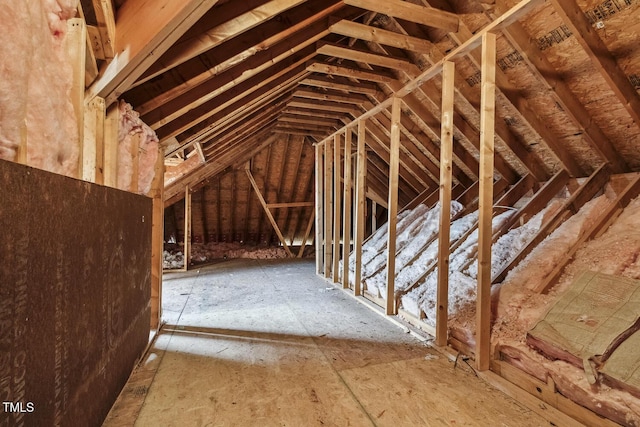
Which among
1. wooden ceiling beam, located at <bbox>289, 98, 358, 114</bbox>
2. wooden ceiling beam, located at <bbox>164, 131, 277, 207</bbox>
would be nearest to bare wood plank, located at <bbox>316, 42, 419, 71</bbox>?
wooden ceiling beam, located at <bbox>289, 98, 358, 114</bbox>

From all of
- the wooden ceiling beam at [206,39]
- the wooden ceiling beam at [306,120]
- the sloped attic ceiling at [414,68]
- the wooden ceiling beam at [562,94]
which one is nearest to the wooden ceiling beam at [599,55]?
the sloped attic ceiling at [414,68]

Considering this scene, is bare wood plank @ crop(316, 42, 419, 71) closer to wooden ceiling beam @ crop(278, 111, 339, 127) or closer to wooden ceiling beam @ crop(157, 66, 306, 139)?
wooden ceiling beam @ crop(157, 66, 306, 139)

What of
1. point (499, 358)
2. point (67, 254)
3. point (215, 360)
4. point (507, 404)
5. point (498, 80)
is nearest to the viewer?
point (67, 254)

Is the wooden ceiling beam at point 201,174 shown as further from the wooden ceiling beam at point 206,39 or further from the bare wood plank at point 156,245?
the wooden ceiling beam at point 206,39

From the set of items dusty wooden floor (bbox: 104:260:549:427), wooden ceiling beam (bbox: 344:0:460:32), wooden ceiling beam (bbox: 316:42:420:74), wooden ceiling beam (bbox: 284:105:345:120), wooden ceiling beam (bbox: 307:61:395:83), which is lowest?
dusty wooden floor (bbox: 104:260:549:427)

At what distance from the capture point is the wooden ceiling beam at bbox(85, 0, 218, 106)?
135 cm

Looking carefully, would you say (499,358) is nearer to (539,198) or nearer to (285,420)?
(285,420)

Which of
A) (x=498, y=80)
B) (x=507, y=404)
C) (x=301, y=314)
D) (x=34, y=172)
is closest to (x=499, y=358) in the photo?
(x=507, y=404)

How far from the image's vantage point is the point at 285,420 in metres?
1.65

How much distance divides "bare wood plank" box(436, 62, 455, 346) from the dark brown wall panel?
7.18 feet

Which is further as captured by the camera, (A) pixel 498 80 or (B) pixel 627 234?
(A) pixel 498 80

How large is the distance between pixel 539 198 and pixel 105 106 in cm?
402

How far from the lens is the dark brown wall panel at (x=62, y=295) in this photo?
87 centimetres

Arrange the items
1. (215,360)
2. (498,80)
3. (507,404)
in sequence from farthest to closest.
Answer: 1. (498,80)
2. (215,360)
3. (507,404)
